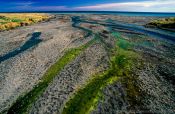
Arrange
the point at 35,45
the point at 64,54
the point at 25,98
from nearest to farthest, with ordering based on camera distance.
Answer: the point at 25,98 < the point at 64,54 < the point at 35,45

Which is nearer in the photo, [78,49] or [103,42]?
[78,49]

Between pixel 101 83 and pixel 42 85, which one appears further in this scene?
pixel 42 85

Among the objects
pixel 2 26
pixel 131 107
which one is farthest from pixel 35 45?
pixel 2 26

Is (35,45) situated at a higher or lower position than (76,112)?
lower

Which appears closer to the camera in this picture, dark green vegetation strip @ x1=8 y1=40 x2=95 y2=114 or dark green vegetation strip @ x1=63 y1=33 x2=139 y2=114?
dark green vegetation strip @ x1=63 y1=33 x2=139 y2=114

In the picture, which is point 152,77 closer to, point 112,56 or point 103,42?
point 112,56
